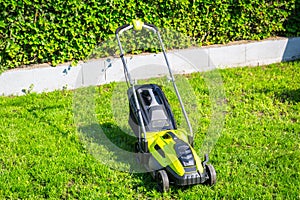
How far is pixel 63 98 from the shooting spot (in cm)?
640

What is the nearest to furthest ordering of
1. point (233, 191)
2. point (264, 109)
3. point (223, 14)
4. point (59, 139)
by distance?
point (233, 191) < point (59, 139) < point (264, 109) < point (223, 14)

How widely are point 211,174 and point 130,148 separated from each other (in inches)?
42.1

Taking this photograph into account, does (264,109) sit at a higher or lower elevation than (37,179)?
higher

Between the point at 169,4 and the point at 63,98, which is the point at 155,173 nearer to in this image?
the point at 63,98

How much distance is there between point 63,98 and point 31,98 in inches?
15.3

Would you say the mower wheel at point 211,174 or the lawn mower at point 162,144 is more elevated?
the lawn mower at point 162,144

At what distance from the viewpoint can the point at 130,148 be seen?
5.14 metres

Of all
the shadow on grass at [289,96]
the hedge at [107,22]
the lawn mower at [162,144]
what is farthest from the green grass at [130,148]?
the hedge at [107,22]

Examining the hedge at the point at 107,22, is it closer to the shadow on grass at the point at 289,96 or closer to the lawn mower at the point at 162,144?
the shadow on grass at the point at 289,96

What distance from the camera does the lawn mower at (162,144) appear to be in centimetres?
421

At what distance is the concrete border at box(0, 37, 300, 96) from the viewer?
21.6 feet

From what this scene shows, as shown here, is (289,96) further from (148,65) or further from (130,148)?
(130,148)

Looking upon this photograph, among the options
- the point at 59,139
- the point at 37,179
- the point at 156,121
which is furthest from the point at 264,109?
the point at 37,179

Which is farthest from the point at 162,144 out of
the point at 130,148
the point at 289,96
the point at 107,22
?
the point at 107,22
